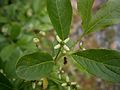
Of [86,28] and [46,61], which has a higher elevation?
[86,28]

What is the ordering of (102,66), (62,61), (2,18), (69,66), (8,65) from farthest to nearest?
(69,66) → (2,18) → (8,65) → (62,61) → (102,66)

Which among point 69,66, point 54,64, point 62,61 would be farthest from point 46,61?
point 69,66

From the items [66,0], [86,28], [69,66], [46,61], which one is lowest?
[69,66]

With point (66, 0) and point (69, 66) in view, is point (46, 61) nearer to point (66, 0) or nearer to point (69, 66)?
point (66, 0)

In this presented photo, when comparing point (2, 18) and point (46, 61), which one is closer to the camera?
point (46, 61)

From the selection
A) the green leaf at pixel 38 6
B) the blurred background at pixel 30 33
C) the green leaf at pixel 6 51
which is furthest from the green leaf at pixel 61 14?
the green leaf at pixel 38 6

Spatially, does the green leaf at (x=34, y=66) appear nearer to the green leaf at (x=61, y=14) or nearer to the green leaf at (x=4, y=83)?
the green leaf at (x=61, y=14)

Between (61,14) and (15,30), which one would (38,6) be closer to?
(15,30)
